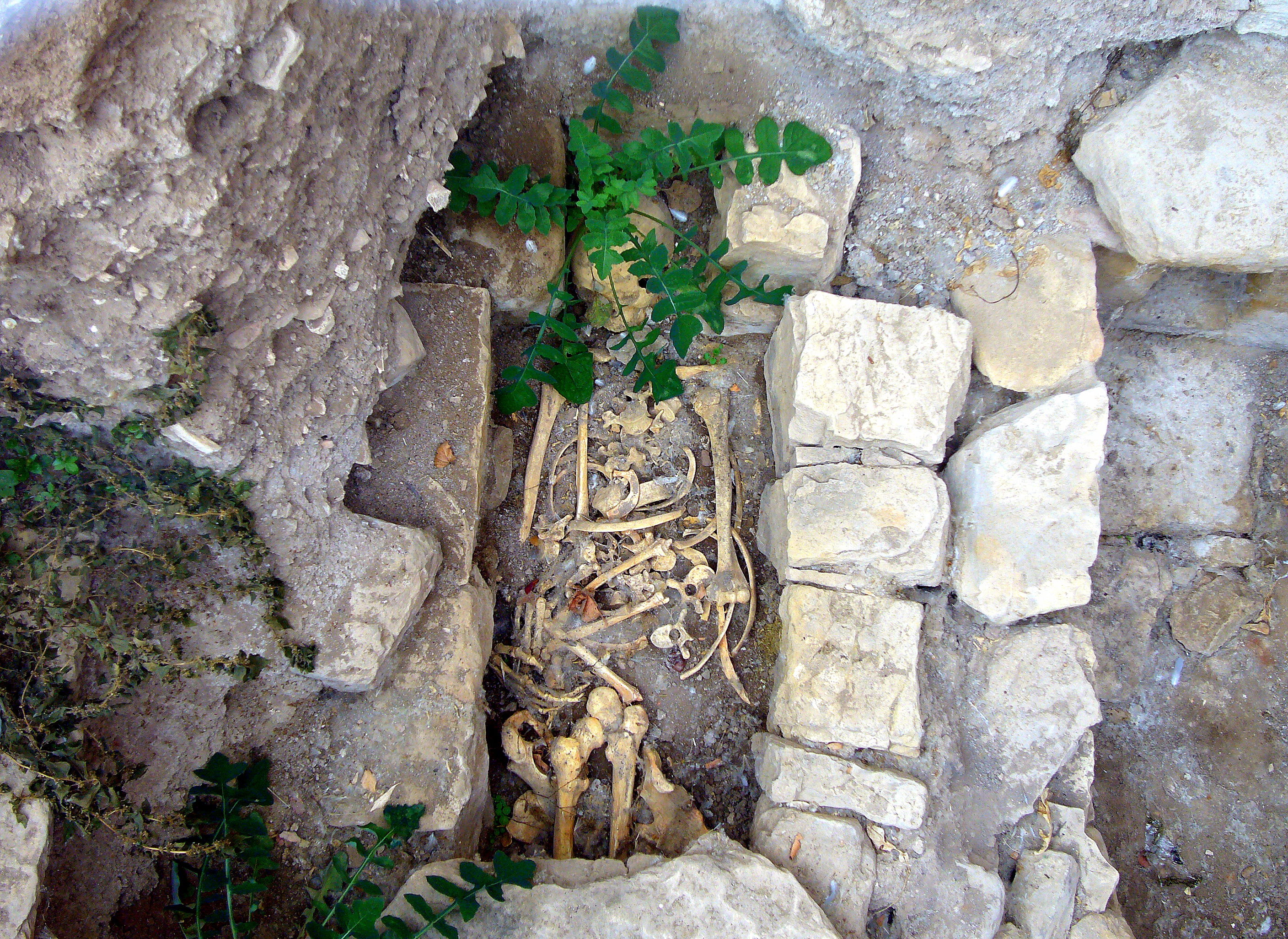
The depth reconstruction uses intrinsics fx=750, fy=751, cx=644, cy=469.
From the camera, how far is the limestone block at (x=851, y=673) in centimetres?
264

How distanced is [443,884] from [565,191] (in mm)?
2312

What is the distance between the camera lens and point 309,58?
6.55ft

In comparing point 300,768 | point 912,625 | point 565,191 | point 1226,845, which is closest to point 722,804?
point 912,625

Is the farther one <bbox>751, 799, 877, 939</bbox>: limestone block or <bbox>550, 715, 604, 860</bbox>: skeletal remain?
<bbox>550, 715, 604, 860</bbox>: skeletal remain

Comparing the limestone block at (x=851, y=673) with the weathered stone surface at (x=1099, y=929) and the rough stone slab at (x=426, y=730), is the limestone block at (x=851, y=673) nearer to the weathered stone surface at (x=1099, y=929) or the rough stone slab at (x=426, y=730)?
the weathered stone surface at (x=1099, y=929)

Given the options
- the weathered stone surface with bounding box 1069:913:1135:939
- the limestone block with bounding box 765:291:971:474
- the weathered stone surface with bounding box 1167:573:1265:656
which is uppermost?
the limestone block with bounding box 765:291:971:474

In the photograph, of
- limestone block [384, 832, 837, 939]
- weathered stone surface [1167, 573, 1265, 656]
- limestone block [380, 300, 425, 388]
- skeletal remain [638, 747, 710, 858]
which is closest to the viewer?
limestone block [384, 832, 837, 939]

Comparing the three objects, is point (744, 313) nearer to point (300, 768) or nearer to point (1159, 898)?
point (300, 768)

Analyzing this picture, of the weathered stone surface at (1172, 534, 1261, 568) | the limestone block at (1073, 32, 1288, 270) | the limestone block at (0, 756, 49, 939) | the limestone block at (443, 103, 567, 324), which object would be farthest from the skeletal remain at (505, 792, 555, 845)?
the limestone block at (1073, 32, 1288, 270)

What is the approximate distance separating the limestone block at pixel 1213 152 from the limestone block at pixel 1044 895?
2186 millimetres

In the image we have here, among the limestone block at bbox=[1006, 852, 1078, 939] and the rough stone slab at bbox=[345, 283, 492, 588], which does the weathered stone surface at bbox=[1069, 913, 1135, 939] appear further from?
the rough stone slab at bbox=[345, 283, 492, 588]

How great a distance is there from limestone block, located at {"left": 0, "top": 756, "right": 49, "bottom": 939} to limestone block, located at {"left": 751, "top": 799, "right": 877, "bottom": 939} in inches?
84.4

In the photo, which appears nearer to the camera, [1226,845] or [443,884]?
[443,884]

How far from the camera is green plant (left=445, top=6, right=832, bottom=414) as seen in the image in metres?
2.66
